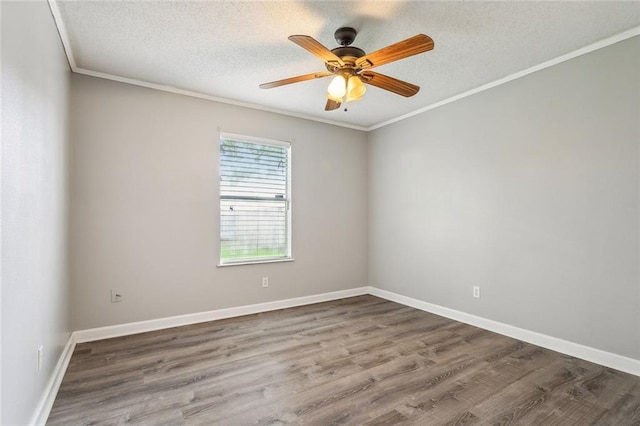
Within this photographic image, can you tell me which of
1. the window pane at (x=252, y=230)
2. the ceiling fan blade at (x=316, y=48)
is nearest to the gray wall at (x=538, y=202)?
the window pane at (x=252, y=230)

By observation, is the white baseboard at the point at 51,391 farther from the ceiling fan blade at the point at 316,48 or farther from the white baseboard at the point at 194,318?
the ceiling fan blade at the point at 316,48

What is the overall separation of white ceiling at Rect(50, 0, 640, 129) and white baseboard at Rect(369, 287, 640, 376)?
245 cm

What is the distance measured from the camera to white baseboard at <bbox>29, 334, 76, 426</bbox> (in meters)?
1.72

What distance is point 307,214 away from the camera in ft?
14.3

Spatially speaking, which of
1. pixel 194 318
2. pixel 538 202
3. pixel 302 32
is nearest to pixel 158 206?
pixel 194 318

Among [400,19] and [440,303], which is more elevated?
[400,19]

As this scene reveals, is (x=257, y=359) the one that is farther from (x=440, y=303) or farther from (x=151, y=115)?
(x=151, y=115)

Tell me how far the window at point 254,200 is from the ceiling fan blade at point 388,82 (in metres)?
1.87

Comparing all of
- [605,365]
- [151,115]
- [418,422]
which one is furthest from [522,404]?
[151,115]

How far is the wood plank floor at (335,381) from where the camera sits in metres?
1.89

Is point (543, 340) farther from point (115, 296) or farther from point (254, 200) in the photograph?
point (115, 296)

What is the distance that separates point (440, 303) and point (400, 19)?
3.05m

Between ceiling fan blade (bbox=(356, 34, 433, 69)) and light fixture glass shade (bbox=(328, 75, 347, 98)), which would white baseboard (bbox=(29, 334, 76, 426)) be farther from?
ceiling fan blade (bbox=(356, 34, 433, 69))

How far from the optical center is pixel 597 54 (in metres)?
2.56
